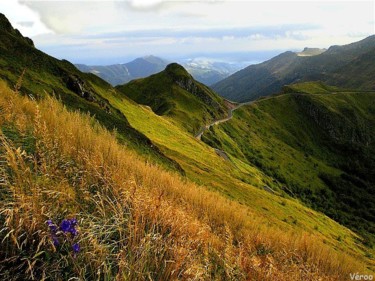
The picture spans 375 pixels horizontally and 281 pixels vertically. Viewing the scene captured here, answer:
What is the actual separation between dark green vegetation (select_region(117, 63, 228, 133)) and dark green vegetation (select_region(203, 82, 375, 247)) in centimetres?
889

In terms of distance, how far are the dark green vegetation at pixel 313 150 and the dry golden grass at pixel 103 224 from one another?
8745 centimetres

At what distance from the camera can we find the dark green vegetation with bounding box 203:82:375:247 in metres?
119

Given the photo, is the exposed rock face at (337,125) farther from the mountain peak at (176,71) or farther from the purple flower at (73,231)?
the purple flower at (73,231)

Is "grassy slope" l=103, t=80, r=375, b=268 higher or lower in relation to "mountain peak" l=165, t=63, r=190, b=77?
lower

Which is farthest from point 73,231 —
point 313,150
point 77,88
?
point 313,150

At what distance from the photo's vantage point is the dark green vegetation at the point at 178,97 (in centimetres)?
12247

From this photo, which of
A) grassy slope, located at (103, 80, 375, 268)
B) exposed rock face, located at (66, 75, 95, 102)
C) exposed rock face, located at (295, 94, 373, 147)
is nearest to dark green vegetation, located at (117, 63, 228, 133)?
grassy slope, located at (103, 80, 375, 268)

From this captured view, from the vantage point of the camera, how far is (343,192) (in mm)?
137000

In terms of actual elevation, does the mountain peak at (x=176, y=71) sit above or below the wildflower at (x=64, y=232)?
above

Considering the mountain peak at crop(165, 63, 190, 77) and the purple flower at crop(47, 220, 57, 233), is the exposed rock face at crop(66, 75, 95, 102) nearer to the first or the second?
the purple flower at crop(47, 220, 57, 233)

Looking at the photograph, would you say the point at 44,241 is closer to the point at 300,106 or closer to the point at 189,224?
the point at 189,224

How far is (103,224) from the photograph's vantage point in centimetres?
614

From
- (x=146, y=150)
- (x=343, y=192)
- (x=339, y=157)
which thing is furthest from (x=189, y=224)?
(x=339, y=157)

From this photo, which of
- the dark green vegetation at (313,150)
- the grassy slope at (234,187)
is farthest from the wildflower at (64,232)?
the dark green vegetation at (313,150)
